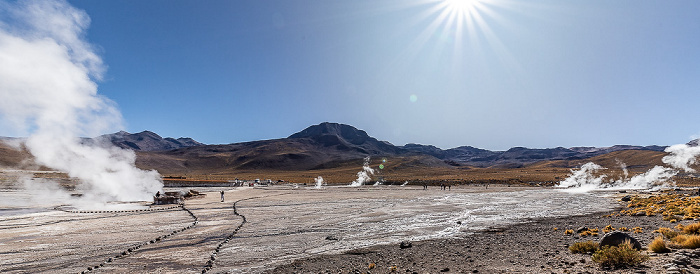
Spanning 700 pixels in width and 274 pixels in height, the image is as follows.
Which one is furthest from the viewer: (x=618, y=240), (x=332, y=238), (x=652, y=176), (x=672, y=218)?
(x=652, y=176)

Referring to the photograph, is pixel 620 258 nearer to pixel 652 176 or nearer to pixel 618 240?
pixel 618 240

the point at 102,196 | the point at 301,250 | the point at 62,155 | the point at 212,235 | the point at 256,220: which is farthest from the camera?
the point at 62,155

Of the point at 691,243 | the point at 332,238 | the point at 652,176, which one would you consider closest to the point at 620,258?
the point at 691,243

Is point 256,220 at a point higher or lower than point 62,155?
lower

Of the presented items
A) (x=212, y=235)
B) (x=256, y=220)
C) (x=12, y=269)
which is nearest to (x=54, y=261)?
(x=12, y=269)

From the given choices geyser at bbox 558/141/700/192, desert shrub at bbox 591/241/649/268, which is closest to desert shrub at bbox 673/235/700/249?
desert shrub at bbox 591/241/649/268

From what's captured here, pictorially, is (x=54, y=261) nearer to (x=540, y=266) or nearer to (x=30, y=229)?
(x=30, y=229)

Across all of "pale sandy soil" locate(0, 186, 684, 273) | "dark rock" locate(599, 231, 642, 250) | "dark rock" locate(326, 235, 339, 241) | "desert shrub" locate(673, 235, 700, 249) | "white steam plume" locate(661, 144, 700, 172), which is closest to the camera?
"desert shrub" locate(673, 235, 700, 249)

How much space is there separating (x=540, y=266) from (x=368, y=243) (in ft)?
24.5

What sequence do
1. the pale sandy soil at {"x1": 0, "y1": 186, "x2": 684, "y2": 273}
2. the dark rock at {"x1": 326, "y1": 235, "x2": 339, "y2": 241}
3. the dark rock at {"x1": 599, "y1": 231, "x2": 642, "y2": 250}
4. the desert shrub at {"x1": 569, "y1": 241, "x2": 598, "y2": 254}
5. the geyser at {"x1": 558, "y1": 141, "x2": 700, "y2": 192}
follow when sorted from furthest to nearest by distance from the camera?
1. the geyser at {"x1": 558, "y1": 141, "x2": 700, "y2": 192}
2. the dark rock at {"x1": 326, "y1": 235, "x2": 339, "y2": 241}
3. the pale sandy soil at {"x1": 0, "y1": 186, "x2": 684, "y2": 273}
4. the desert shrub at {"x1": 569, "y1": 241, "x2": 598, "y2": 254}
5. the dark rock at {"x1": 599, "y1": 231, "x2": 642, "y2": 250}

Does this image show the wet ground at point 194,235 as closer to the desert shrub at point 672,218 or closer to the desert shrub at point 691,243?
the desert shrub at point 672,218

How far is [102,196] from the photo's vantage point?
39312 millimetres

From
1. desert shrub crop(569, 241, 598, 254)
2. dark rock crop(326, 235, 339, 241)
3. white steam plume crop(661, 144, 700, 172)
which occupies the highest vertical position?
white steam plume crop(661, 144, 700, 172)

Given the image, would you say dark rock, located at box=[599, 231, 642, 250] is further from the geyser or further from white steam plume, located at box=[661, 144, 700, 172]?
white steam plume, located at box=[661, 144, 700, 172]
